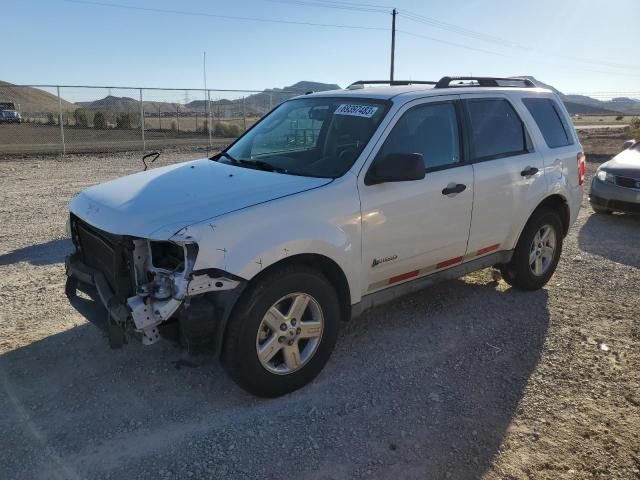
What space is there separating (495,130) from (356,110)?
1.38m

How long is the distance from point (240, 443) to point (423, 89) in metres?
3.05

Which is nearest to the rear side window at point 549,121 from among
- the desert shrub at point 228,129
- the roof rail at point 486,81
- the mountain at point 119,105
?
the roof rail at point 486,81

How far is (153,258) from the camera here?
3.25m

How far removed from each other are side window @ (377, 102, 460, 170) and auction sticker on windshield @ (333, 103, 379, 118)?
0.24 metres

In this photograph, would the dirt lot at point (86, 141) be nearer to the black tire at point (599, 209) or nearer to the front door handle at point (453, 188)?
the black tire at point (599, 209)

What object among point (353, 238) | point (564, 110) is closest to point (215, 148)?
point (564, 110)

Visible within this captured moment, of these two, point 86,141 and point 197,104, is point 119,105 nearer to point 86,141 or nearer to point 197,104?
point 86,141

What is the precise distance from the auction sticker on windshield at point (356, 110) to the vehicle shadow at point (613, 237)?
4242mm

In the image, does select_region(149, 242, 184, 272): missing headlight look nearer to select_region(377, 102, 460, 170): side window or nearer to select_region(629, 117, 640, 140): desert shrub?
select_region(377, 102, 460, 170): side window

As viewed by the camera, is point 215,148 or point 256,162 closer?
point 256,162

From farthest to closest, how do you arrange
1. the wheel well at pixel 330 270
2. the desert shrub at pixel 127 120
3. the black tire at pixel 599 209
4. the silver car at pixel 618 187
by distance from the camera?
the desert shrub at pixel 127 120, the black tire at pixel 599 209, the silver car at pixel 618 187, the wheel well at pixel 330 270

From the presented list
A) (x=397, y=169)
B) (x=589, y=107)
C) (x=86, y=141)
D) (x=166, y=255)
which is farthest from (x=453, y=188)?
(x=589, y=107)

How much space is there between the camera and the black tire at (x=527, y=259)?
16.9ft

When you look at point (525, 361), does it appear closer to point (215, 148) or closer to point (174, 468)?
point (174, 468)
